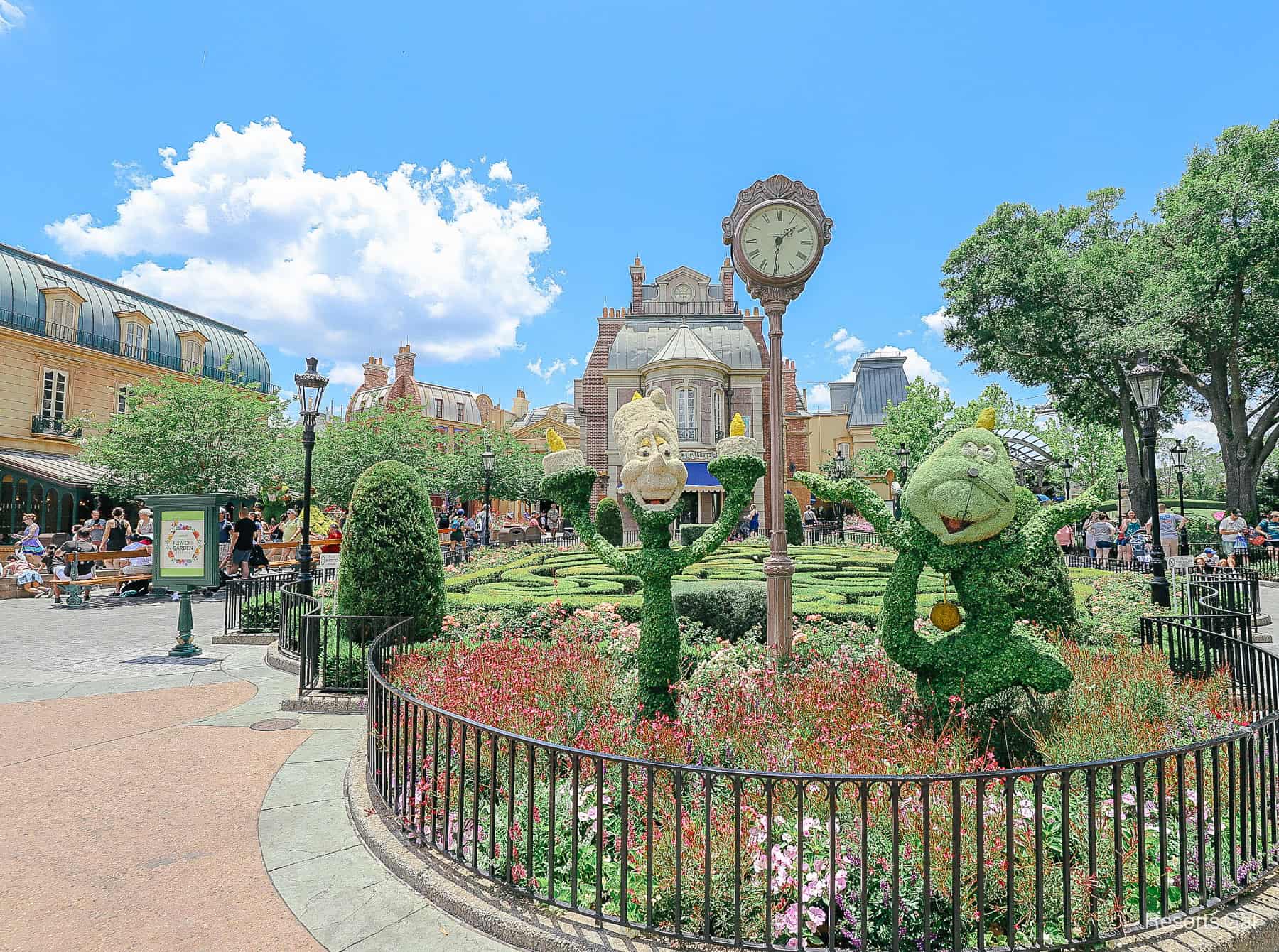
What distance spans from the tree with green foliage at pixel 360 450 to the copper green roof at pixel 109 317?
445 centimetres

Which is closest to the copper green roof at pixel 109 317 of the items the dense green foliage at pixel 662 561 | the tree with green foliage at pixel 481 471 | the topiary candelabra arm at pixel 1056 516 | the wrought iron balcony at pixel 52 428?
the wrought iron balcony at pixel 52 428

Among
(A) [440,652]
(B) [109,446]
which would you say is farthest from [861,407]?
(A) [440,652]

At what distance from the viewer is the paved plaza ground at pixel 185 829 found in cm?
332

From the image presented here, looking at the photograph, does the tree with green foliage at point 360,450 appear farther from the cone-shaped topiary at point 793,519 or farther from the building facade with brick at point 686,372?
the cone-shaped topiary at point 793,519

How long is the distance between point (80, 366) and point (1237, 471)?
4527cm

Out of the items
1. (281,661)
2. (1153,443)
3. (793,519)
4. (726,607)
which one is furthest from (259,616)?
(1153,443)

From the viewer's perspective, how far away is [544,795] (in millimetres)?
4055

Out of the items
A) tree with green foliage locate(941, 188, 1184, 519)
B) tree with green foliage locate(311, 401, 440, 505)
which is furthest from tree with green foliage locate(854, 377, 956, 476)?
tree with green foliage locate(311, 401, 440, 505)

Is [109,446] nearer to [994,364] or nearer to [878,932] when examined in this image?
[878,932]

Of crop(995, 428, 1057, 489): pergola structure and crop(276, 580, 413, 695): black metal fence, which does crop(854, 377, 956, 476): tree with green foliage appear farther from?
crop(276, 580, 413, 695): black metal fence

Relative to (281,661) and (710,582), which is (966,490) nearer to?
(710,582)

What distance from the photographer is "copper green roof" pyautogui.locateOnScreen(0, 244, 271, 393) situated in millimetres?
28500

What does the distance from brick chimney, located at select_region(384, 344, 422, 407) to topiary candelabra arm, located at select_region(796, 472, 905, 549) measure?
5614 cm

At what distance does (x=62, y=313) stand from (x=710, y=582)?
113ft
